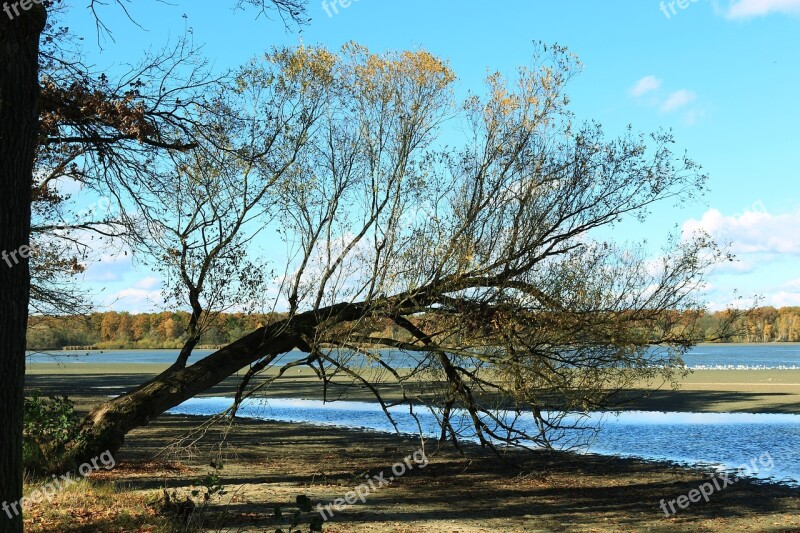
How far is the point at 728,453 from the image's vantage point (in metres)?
18.5

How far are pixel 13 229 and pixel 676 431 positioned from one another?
63.6 ft

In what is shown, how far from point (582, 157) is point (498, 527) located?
19.0ft

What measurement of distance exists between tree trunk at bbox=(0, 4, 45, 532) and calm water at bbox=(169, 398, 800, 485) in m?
8.92

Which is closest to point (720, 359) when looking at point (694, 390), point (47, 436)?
point (694, 390)

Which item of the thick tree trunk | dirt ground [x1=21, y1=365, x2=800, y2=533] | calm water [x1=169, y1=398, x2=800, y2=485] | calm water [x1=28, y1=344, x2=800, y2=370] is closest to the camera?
dirt ground [x1=21, y1=365, x2=800, y2=533]

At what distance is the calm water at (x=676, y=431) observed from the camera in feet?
58.3

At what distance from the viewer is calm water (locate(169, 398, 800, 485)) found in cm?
1777

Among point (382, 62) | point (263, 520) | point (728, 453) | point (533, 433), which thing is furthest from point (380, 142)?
point (728, 453)

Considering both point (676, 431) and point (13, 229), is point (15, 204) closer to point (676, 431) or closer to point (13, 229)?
point (13, 229)

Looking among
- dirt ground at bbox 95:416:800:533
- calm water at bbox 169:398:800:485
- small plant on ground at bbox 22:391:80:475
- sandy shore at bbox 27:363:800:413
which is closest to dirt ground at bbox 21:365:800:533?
dirt ground at bbox 95:416:800:533

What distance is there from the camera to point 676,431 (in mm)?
22156

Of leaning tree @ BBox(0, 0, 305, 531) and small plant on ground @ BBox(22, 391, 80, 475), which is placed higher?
leaning tree @ BBox(0, 0, 305, 531)

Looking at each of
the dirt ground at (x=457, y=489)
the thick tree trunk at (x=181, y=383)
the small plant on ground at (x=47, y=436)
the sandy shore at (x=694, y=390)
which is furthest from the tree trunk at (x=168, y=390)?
the sandy shore at (x=694, y=390)

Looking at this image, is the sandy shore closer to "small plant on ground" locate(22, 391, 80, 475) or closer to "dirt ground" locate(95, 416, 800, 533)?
"dirt ground" locate(95, 416, 800, 533)
